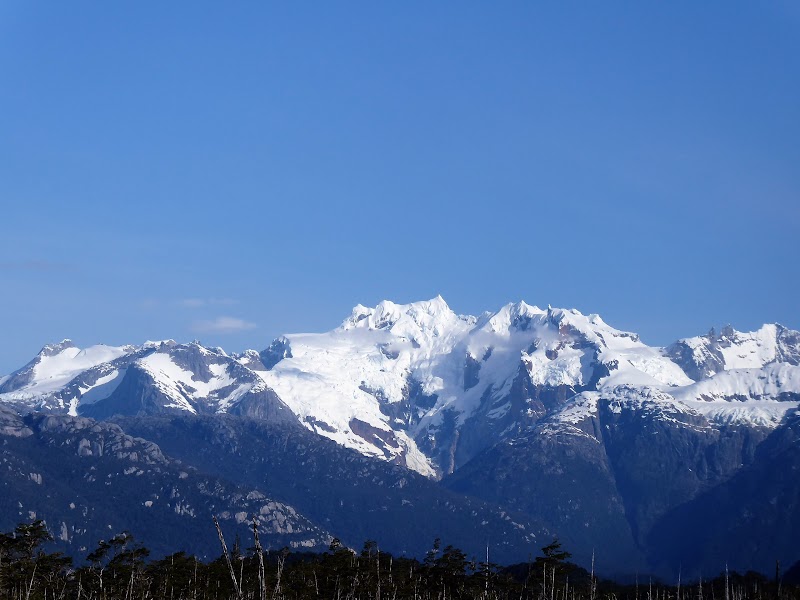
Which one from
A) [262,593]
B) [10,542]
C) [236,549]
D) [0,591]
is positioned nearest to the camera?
[262,593]

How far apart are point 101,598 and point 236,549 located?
116m

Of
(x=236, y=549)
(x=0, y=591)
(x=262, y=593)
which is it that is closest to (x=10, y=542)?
(x=0, y=591)

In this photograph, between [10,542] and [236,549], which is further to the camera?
[10,542]

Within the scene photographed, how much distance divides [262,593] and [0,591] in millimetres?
118221

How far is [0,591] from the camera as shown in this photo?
18000 cm

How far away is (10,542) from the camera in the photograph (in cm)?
19475

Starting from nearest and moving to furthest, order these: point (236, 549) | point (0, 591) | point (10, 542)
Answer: point (236, 549), point (0, 591), point (10, 542)

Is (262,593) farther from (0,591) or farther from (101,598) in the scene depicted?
(101,598)

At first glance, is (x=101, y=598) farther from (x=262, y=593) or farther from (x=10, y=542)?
(x=262, y=593)

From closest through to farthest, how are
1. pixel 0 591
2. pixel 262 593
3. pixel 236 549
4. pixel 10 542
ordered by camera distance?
1. pixel 262 593
2. pixel 236 549
3. pixel 0 591
4. pixel 10 542

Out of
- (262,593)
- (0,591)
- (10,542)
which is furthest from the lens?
(10,542)

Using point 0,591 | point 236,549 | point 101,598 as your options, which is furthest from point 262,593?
point 101,598

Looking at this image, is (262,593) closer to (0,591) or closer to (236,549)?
(236,549)

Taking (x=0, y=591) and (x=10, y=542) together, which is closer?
(x=0, y=591)
